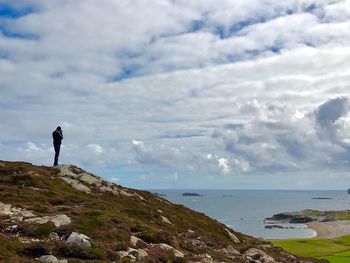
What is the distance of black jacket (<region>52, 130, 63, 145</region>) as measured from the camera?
51.3 meters

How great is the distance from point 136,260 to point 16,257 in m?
7.53

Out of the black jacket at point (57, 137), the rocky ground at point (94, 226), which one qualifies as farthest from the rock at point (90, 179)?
the black jacket at point (57, 137)

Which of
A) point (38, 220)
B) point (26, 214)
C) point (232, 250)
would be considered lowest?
point (232, 250)

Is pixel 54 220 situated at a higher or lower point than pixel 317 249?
higher

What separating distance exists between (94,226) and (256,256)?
16750mm

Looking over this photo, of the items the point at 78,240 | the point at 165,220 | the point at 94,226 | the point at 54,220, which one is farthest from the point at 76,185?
the point at 78,240

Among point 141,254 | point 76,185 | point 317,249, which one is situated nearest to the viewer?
point 141,254

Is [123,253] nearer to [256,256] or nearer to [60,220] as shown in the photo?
[60,220]

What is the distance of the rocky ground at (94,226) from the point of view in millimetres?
25359

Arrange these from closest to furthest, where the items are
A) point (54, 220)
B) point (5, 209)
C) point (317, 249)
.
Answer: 1. point (54, 220)
2. point (5, 209)
3. point (317, 249)

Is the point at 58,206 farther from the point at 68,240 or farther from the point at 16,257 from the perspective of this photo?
the point at 16,257

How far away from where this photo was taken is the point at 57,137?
168 ft

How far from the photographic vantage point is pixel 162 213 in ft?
158

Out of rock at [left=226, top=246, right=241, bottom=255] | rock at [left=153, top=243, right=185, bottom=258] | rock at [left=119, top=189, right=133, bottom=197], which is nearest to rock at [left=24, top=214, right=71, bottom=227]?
rock at [left=153, top=243, right=185, bottom=258]
